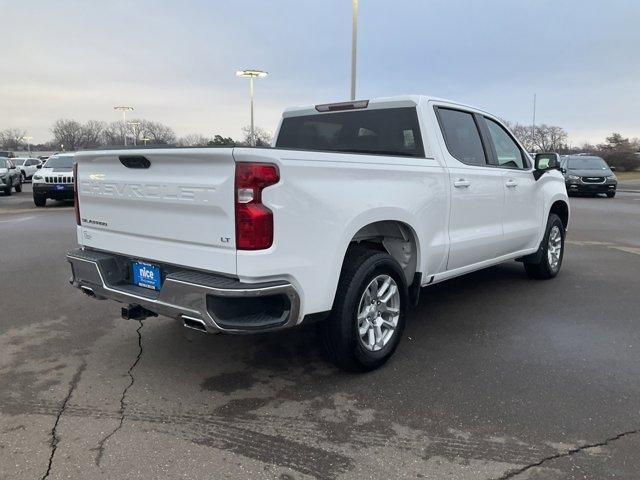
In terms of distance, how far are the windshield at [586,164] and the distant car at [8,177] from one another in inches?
924

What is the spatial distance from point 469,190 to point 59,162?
1655cm

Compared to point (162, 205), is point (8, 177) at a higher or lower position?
lower

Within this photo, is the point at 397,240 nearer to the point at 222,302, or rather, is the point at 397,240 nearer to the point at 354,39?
the point at 222,302

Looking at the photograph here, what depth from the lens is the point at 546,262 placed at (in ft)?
21.9

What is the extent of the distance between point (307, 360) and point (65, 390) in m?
1.70

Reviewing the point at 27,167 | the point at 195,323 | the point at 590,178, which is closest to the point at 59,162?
the point at 195,323

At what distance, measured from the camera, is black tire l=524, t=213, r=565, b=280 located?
259 inches

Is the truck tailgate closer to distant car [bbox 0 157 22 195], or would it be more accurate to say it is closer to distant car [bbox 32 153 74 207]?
distant car [bbox 32 153 74 207]

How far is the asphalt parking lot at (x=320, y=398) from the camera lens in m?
2.82

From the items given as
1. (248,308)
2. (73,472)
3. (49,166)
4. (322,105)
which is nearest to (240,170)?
(248,308)

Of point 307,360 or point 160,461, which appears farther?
point 307,360

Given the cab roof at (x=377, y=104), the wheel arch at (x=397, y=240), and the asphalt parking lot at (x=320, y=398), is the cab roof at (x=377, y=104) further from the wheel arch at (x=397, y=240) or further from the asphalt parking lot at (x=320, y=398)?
the asphalt parking lot at (x=320, y=398)

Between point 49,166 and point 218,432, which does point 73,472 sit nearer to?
point 218,432

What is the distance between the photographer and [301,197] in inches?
125
